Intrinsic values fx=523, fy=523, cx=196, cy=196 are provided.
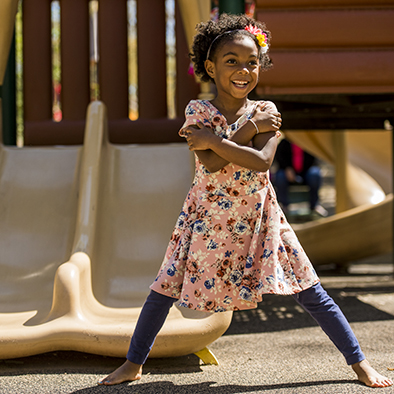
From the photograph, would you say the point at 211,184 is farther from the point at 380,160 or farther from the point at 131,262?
the point at 380,160

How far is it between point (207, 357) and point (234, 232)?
797 millimetres

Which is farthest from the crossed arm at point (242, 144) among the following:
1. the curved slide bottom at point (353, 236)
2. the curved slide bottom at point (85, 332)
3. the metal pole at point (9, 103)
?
the curved slide bottom at point (353, 236)

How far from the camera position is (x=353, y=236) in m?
5.82

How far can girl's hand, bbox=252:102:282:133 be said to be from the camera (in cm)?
220

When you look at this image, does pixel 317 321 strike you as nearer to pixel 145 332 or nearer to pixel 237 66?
pixel 145 332

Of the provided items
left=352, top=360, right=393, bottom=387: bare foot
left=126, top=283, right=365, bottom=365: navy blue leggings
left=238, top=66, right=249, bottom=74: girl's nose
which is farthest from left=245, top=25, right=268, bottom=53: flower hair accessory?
left=352, top=360, right=393, bottom=387: bare foot

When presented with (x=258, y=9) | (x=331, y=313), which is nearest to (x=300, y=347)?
(x=331, y=313)

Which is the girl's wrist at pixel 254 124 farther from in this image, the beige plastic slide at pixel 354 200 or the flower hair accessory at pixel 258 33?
the beige plastic slide at pixel 354 200

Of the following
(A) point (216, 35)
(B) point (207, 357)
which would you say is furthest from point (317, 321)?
(A) point (216, 35)

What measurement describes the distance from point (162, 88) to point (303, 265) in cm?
318

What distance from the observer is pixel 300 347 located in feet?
9.29

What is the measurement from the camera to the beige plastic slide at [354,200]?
582 cm

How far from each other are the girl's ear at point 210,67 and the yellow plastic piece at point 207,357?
53.4 inches

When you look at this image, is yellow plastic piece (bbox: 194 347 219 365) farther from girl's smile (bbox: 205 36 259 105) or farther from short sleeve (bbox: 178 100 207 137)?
girl's smile (bbox: 205 36 259 105)
